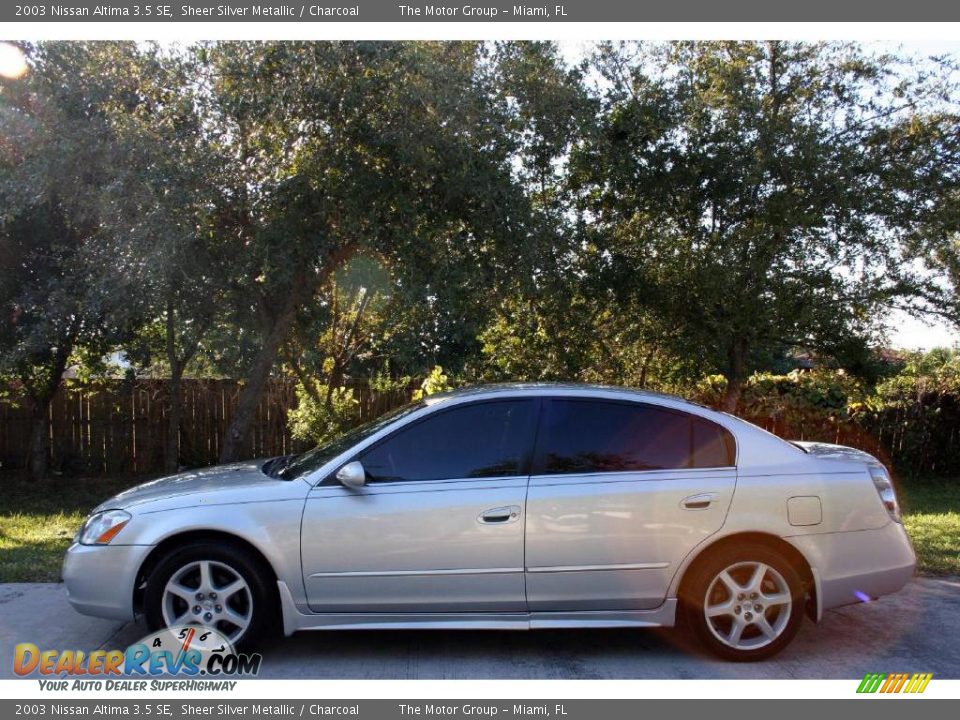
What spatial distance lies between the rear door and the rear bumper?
604 mm

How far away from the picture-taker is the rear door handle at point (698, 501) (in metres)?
4.73

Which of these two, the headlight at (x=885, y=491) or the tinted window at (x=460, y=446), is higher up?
the tinted window at (x=460, y=446)

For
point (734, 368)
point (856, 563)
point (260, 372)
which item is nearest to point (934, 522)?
point (734, 368)

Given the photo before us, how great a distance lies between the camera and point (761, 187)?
9.14 m

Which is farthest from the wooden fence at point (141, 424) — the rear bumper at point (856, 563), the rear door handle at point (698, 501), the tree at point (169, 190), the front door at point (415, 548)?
the rear bumper at point (856, 563)

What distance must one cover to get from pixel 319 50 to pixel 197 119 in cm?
133

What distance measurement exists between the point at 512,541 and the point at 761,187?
6.07m

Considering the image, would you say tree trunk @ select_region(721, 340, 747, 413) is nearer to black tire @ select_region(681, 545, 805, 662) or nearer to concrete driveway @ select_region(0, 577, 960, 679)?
concrete driveway @ select_region(0, 577, 960, 679)

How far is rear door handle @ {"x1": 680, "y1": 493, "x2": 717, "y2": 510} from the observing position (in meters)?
4.73

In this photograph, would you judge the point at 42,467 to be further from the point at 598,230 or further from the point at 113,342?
the point at 598,230

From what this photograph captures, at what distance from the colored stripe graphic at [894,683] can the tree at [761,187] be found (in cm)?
478

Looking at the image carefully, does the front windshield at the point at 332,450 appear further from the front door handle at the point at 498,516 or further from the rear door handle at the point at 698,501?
the rear door handle at the point at 698,501

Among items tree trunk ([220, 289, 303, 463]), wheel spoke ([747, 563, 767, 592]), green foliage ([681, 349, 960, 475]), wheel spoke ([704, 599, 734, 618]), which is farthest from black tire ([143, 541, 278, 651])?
green foliage ([681, 349, 960, 475])

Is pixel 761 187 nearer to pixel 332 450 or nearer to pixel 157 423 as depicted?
pixel 332 450
